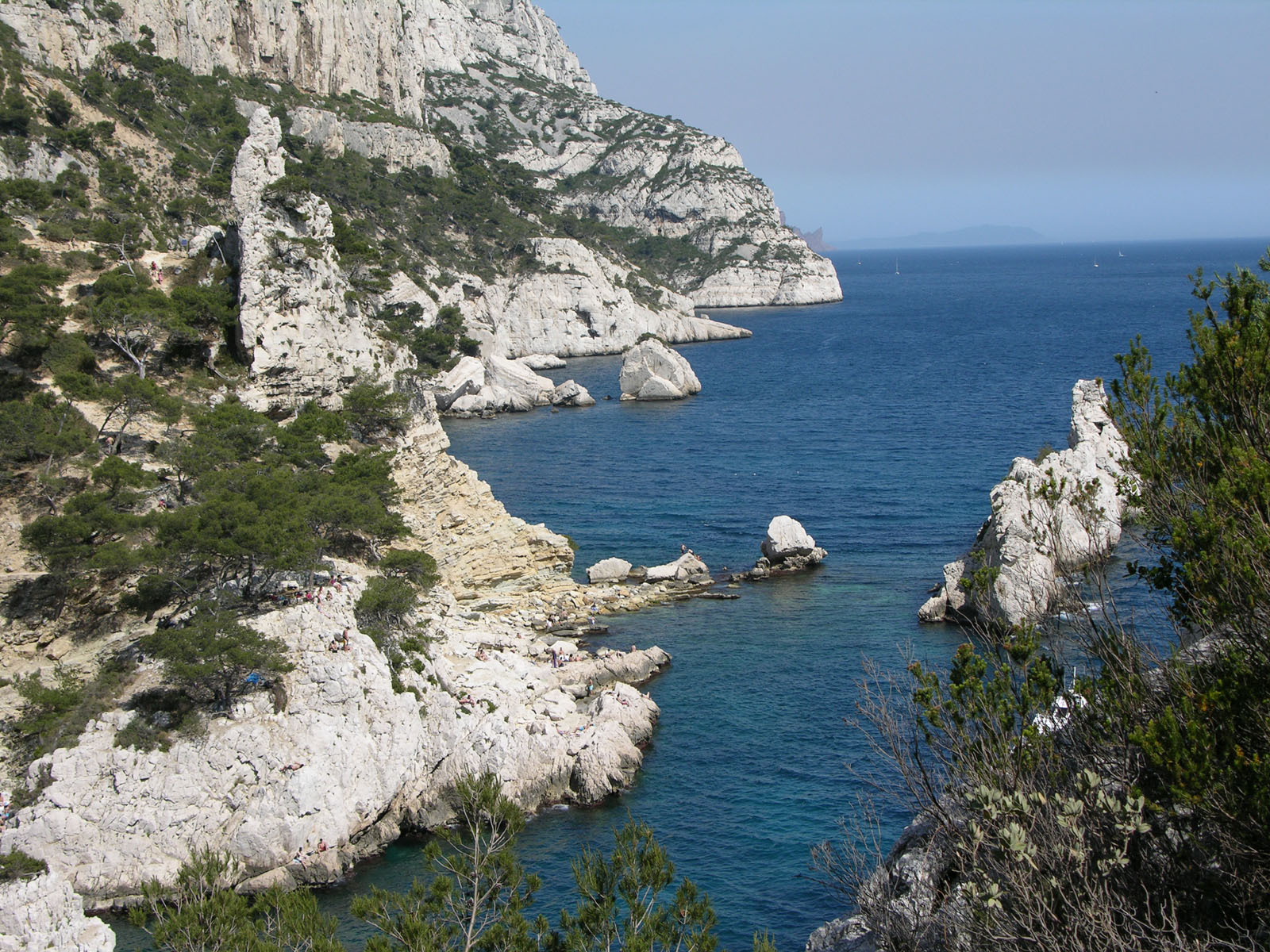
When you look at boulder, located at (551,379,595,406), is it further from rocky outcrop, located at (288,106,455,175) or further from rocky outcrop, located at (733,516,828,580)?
rocky outcrop, located at (733,516,828,580)

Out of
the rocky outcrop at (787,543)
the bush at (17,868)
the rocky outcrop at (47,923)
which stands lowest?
the rocky outcrop at (787,543)

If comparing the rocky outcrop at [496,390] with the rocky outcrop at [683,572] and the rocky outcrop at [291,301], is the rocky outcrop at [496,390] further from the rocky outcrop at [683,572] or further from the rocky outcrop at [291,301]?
the rocky outcrop at [683,572]

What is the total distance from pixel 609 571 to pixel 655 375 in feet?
160

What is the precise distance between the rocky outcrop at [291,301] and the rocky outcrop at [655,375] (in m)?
47.2

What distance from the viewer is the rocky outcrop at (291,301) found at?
37.3 m

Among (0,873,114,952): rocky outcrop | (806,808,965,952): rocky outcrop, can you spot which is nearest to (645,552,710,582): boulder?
(806,808,965,952): rocky outcrop

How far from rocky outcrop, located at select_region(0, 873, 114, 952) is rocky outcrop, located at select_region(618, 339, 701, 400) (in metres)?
73.1

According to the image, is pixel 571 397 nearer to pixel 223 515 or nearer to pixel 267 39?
pixel 267 39

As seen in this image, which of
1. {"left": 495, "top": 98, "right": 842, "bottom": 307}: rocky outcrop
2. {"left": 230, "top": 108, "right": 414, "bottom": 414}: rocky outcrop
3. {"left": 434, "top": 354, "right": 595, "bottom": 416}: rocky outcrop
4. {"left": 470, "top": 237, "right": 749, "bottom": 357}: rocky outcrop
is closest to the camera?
{"left": 230, "top": 108, "right": 414, "bottom": 414}: rocky outcrop

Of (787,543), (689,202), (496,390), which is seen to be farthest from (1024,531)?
(689,202)

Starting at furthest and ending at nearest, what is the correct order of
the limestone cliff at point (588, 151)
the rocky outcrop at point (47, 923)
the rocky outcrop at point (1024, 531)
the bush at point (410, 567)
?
the limestone cliff at point (588, 151)
the rocky outcrop at point (1024, 531)
the bush at point (410, 567)
the rocky outcrop at point (47, 923)

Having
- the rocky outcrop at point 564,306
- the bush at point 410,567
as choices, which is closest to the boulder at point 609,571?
the bush at point 410,567

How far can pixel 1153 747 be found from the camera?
29.5 feet

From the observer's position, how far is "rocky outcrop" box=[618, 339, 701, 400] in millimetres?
88312
